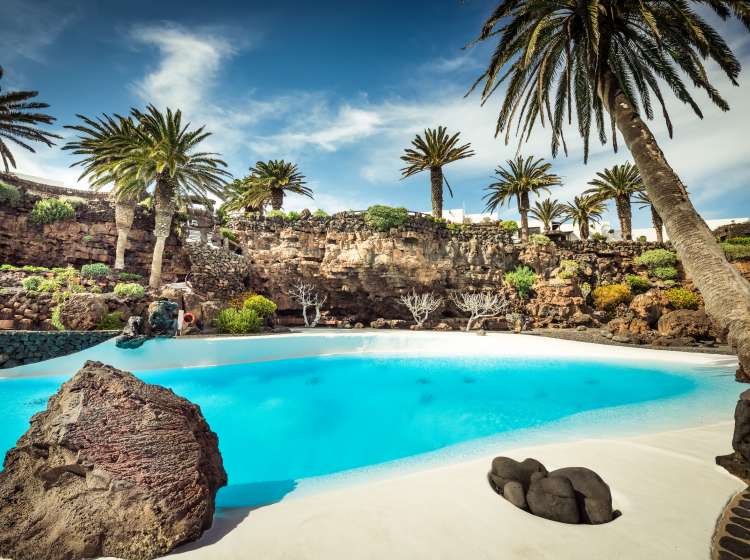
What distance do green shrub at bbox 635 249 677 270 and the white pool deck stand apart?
26164mm

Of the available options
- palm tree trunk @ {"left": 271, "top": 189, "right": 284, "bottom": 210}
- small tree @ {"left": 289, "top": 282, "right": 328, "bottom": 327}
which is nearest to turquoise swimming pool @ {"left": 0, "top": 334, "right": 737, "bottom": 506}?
small tree @ {"left": 289, "top": 282, "right": 328, "bottom": 327}

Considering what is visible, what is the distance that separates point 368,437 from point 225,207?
1094 inches

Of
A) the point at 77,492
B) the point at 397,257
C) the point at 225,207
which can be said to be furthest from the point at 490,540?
the point at 225,207

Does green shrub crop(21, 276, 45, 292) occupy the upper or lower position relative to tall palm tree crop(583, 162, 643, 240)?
lower

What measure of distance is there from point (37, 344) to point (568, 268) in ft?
97.9

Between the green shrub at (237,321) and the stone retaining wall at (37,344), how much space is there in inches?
185

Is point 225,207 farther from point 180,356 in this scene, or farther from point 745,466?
point 745,466

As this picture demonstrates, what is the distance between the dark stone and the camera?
2.61 m

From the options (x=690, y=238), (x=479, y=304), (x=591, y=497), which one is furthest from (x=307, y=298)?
(x=591, y=497)

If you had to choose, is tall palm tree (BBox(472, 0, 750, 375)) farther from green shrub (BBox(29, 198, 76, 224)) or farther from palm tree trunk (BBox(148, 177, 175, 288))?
green shrub (BBox(29, 198, 76, 224))

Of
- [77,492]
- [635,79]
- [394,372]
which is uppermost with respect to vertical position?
[635,79]

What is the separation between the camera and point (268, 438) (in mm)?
5805

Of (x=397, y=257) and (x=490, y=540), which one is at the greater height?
(x=397, y=257)

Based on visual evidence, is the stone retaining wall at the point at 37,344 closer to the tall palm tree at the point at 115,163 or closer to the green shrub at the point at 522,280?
the tall palm tree at the point at 115,163
